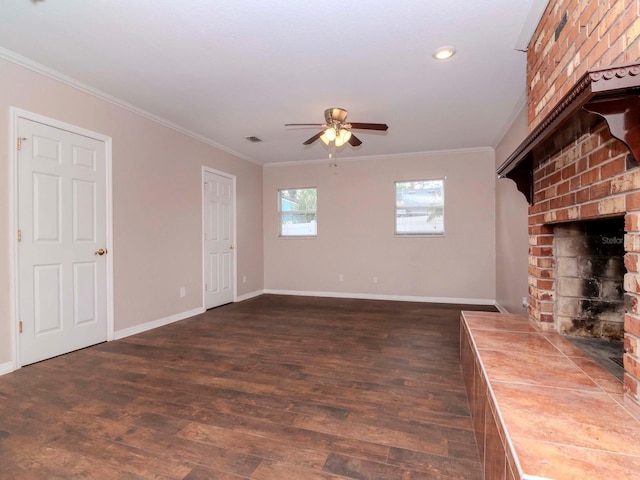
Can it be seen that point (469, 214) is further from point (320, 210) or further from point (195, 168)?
point (195, 168)

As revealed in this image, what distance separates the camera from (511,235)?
404 cm

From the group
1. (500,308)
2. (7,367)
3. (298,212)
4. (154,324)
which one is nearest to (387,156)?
(298,212)

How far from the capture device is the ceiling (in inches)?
81.8

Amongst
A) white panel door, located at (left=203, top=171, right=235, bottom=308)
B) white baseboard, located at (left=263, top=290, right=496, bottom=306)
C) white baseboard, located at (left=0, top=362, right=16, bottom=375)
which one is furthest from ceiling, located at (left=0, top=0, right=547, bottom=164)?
white baseboard, located at (left=263, top=290, right=496, bottom=306)

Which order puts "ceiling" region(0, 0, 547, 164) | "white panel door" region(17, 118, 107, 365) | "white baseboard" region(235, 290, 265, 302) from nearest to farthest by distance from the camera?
"ceiling" region(0, 0, 547, 164)
"white panel door" region(17, 118, 107, 365)
"white baseboard" region(235, 290, 265, 302)

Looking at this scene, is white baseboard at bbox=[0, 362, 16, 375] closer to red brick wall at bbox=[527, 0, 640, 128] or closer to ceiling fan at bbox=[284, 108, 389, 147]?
ceiling fan at bbox=[284, 108, 389, 147]

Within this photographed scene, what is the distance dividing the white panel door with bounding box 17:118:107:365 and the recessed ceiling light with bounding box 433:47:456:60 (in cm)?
328

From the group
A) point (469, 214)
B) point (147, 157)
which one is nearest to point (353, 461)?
point (147, 157)

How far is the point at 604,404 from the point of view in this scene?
123cm

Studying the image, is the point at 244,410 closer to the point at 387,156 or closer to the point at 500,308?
the point at 500,308

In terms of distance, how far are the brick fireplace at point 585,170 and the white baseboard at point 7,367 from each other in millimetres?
3884

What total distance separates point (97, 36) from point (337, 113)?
6.61ft

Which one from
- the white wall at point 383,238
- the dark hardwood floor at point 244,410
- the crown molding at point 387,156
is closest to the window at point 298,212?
the white wall at point 383,238

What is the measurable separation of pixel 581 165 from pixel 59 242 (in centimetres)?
393
